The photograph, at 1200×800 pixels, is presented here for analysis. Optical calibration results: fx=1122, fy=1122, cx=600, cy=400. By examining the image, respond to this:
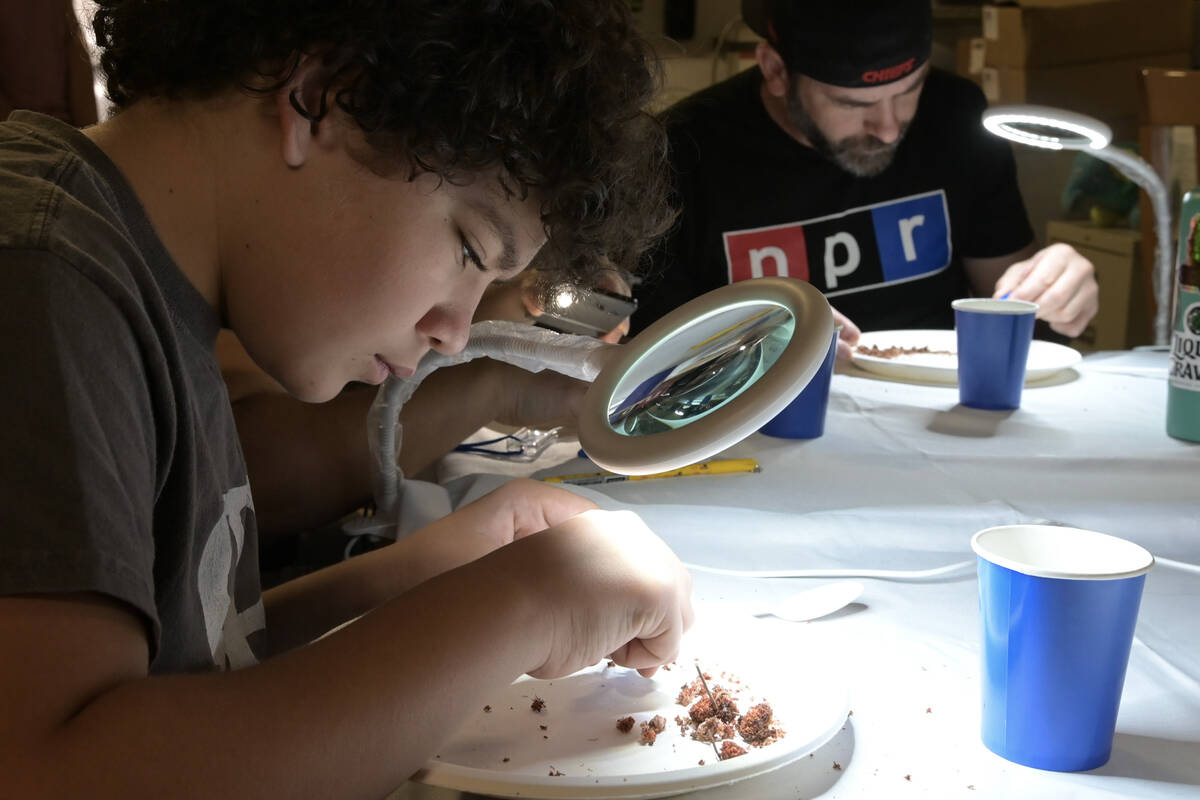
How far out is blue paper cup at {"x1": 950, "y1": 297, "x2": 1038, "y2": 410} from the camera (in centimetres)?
144

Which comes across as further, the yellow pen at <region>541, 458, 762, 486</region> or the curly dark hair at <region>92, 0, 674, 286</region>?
the yellow pen at <region>541, 458, 762, 486</region>

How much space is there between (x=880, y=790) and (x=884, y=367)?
1.08 meters

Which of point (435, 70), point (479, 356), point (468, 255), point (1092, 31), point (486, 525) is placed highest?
point (1092, 31)

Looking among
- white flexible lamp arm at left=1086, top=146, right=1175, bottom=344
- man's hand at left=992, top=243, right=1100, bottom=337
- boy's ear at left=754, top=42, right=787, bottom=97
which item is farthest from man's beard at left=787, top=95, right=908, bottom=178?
white flexible lamp arm at left=1086, top=146, right=1175, bottom=344

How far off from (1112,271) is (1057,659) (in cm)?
291

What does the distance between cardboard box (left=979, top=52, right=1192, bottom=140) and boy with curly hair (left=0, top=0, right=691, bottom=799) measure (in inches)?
117

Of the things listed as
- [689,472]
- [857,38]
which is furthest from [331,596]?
[857,38]

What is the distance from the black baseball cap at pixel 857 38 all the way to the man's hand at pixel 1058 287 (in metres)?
0.46

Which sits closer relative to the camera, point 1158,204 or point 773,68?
point 1158,204

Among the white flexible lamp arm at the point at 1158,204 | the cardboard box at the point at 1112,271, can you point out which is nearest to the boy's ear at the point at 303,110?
the white flexible lamp arm at the point at 1158,204

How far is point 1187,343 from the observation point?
1267 mm

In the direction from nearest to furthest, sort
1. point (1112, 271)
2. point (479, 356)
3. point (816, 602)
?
point (816, 602) → point (479, 356) → point (1112, 271)

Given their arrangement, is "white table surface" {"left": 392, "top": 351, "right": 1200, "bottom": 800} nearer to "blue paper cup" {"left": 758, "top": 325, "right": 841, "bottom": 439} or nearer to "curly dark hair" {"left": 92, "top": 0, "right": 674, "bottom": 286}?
"blue paper cup" {"left": 758, "top": 325, "right": 841, "bottom": 439}

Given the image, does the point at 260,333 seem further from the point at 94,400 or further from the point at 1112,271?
the point at 1112,271
